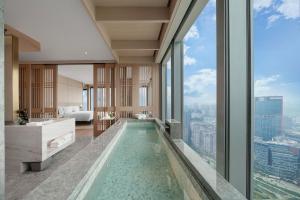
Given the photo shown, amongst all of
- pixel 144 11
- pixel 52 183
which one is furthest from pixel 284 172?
pixel 144 11

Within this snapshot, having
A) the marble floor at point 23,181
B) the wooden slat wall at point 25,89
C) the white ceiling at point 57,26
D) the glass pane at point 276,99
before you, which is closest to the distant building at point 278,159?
the glass pane at point 276,99

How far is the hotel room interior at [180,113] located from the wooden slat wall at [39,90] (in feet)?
4.12

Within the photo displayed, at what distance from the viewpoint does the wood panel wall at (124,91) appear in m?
6.67

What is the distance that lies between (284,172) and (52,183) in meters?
1.29

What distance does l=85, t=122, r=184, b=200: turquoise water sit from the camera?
1.57 meters

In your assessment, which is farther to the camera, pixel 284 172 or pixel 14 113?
pixel 14 113

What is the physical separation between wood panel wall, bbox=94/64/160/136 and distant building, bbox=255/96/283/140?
17.4 feet

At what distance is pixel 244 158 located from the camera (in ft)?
4.50

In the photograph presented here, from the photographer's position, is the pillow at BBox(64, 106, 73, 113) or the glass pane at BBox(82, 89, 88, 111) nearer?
the pillow at BBox(64, 106, 73, 113)

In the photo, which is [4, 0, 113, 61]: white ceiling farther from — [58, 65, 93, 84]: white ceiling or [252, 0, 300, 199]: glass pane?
[252, 0, 300, 199]: glass pane

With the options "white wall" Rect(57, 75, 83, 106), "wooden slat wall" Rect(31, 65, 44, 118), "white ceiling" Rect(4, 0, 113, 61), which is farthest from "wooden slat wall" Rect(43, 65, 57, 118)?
"white wall" Rect(57, 75, 83, 106)

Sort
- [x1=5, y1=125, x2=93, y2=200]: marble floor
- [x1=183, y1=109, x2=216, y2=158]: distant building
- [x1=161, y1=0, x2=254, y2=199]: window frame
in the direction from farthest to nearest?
[x1=5, y1=125, x2=93, y2=200]: marble floor → [x1=183, y1=109, x2=216, y2=158]: distant building → [x1=161, y1=0, x2=254, y2=199]: window frame

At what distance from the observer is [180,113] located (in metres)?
3.94

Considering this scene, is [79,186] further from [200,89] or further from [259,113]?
[200,89]
